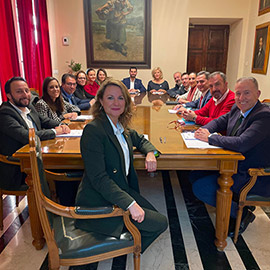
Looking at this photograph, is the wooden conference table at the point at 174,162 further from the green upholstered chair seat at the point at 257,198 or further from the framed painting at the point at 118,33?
the framed painting at the point at 118,33

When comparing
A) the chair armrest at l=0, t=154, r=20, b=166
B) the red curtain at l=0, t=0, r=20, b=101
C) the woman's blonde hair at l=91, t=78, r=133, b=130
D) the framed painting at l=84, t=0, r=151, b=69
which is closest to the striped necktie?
the woman's blonde hair at l=91, t=78, r=133, b=130

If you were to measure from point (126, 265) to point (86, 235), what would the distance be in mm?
527

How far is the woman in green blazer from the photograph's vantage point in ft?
4.18

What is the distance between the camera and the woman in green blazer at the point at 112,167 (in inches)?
50.1

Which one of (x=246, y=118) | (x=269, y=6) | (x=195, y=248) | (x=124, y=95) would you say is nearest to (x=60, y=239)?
(x=124, y=95)

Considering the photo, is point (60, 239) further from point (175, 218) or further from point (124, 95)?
point (175, 218)

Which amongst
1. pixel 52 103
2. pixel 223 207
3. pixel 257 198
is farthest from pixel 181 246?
pixel 52 103

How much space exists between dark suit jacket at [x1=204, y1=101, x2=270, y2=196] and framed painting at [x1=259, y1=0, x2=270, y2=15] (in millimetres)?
4523

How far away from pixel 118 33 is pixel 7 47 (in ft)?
11.6

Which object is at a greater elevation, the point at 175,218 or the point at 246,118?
the point at 246,118

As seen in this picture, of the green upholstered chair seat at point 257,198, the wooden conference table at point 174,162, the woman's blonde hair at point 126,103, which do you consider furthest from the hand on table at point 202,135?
the woman's blonde hair at point 126,103

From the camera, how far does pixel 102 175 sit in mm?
1280

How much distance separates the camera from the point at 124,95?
1.45m

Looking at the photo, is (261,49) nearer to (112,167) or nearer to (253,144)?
(253,144)
